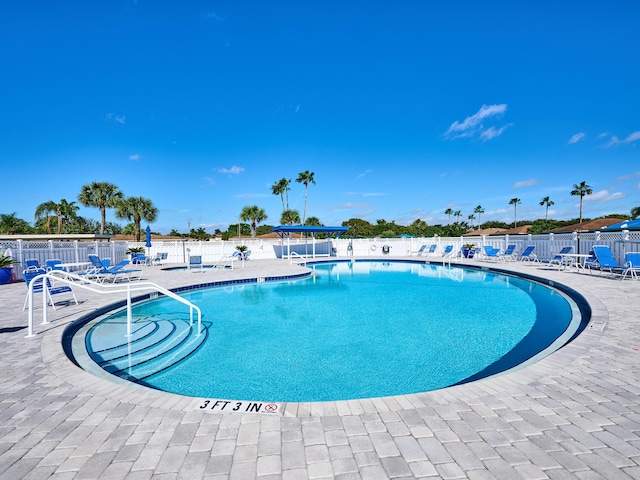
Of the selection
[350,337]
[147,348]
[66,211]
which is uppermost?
[66,211]

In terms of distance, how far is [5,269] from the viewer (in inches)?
368

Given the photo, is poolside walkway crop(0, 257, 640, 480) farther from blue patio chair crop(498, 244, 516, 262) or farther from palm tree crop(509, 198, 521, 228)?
palm tree crop(509, 198, 521, 228)

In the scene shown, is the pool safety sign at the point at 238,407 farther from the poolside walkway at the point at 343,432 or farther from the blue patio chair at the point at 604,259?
the blue patio chair at the point at 604,259

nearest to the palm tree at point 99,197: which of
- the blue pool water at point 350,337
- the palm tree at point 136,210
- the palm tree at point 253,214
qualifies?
the palm tree at point 136,210

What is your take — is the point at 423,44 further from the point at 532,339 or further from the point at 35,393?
the point at 35,393

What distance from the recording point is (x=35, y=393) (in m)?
2.65

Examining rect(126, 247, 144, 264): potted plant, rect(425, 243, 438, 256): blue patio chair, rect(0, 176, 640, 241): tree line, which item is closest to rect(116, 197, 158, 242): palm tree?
rect(0, 176, 640, 241): tree line

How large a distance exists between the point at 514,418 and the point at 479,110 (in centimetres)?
2565

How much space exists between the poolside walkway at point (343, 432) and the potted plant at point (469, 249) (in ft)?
51.4

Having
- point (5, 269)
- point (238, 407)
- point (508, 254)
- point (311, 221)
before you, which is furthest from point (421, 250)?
point (311, 221)

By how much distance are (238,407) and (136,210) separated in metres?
34.8

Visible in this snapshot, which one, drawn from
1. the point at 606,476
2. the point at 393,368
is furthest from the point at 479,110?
the point at 606,476

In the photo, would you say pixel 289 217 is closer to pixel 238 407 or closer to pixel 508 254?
pixel 508 254

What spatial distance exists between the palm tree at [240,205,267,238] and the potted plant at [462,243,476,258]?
26.0 meters
